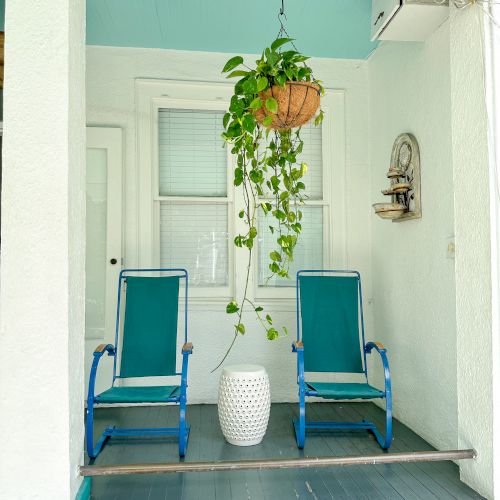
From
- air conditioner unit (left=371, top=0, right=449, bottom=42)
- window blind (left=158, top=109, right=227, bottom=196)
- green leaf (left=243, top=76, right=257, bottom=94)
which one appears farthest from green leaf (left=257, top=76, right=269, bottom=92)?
window blind (left=158, top=109, right=227, bottom=196)

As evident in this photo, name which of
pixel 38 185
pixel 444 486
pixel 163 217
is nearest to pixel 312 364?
pixel 444 486

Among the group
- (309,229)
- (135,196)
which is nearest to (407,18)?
(309,229)

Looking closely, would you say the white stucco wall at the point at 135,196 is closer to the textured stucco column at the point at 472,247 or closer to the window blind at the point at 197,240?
the window blind at the point at 197,240

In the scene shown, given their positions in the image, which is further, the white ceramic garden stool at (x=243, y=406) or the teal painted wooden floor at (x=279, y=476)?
the white ceramic garden stool at (x=243, y=406)

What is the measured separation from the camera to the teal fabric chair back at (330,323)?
11.4 feet

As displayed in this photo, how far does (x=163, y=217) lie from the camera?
4023mm

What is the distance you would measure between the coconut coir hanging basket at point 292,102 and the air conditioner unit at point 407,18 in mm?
733

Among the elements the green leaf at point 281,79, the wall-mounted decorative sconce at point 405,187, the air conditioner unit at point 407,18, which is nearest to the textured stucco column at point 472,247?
the air conditioner unit at point 407,18

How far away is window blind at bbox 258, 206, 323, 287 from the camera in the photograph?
13.4 ft

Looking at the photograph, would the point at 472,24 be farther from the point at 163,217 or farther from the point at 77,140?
the point at 163,217

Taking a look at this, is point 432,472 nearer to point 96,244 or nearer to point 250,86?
point 250,86

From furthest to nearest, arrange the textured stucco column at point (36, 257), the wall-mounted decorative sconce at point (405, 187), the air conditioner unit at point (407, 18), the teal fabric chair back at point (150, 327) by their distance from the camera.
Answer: the teal fabric chair back at point (150, 327)
the wall-mounted decorative sconce at point (405, 187)
the air conditioner unit at point (407, 18)
the textured stucco column at point (36, 257)

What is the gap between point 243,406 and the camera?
2.92m

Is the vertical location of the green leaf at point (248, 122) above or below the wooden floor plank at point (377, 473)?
above
